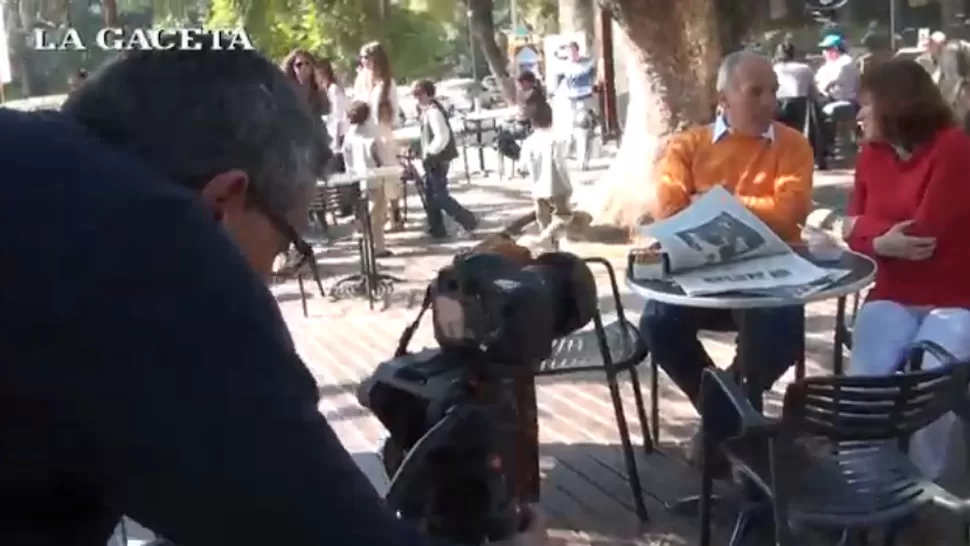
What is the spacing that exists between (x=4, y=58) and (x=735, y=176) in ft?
7.61

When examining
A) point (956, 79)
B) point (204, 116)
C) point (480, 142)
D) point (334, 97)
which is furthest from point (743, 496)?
point (480, 142)

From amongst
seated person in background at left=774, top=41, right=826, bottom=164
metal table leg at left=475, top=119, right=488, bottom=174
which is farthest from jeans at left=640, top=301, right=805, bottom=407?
metal table leg at left=475, top=119, right=488, bottom=174

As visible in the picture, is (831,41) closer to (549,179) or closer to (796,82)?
(796,82)

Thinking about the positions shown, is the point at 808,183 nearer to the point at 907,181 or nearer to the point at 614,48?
the point at 907,181

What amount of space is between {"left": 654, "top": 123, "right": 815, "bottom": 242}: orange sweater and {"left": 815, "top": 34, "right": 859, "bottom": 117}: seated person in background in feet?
31.8

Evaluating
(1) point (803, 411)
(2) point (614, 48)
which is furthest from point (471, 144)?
(1) point (803, 411)

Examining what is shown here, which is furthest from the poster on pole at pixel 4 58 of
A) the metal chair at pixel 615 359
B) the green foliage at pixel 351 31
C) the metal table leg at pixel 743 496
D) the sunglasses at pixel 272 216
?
the green foliage at pixel 351 31

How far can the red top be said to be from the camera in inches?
145

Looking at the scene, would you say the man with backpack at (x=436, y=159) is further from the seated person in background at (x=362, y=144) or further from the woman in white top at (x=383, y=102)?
the seated person in background at (x=362, y=144)

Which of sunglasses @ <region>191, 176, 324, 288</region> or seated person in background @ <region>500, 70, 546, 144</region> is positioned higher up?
sunglasses @ <region>191, 176, 324, 288</region>

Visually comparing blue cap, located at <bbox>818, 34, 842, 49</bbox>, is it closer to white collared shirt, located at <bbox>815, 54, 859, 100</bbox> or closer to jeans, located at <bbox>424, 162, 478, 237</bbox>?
white collared shirt, located at <bbox>815, 54, 859, 100</bbox>

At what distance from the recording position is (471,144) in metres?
17.1

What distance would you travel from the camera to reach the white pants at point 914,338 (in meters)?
3.61

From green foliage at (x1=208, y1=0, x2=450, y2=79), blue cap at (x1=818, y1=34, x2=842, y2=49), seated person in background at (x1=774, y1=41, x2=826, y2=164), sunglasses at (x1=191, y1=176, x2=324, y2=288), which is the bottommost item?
seated person in background at (x1=774, y1=41, x2=826, y2=164)
